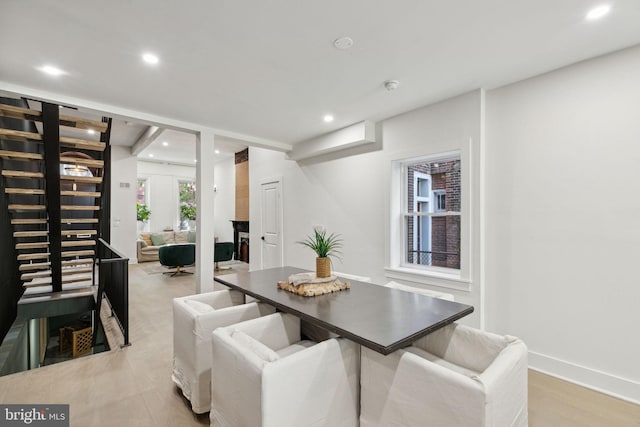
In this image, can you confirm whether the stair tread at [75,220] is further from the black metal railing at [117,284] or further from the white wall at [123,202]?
the white wall at [123,202]

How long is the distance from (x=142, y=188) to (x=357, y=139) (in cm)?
752

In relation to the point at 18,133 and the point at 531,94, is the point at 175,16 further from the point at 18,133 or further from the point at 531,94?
the point at 531,94

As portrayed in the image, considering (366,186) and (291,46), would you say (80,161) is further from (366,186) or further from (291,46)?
(366,186)

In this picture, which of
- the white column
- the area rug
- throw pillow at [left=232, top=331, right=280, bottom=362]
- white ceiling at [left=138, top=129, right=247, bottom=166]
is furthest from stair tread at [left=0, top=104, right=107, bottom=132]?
the area rug

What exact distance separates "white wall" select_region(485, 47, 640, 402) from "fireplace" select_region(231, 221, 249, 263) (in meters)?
6.20

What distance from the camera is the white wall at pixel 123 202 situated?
24.6 feet

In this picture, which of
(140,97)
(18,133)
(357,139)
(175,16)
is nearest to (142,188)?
(18,133)

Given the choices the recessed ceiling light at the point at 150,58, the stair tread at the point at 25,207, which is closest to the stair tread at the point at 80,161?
the stair tread at the point at 25,207

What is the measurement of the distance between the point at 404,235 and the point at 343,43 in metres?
2.33

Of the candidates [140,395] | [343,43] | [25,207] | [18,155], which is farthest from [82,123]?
→ [343,43]

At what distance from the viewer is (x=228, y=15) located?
1.77m

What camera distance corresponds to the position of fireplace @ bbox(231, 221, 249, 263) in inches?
312

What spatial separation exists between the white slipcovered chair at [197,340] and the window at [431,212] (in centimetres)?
205

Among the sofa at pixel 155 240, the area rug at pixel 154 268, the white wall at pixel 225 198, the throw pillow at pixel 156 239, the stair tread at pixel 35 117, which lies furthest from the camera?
the white wall at pixel 225 198
